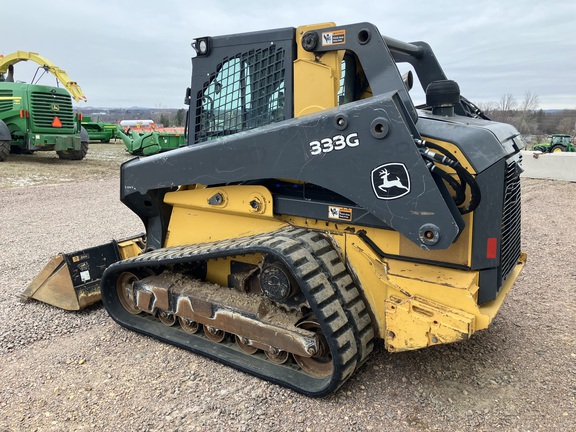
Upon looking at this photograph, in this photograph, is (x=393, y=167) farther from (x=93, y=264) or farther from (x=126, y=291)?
(x=93, y=264)

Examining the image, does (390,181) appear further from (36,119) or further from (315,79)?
(36,119)

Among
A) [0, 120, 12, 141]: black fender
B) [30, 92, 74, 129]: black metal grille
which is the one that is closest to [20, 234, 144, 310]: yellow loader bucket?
[0, 120, 12, 141]: black fender

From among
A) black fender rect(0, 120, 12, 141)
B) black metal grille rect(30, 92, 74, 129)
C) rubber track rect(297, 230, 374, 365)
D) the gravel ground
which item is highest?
black metal grille rect(30, 92, 74, 129)

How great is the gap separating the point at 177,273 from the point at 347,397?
1.65 metres

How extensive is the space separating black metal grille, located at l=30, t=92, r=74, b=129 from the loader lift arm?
1.67 meters

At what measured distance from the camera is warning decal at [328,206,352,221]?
3059 mm

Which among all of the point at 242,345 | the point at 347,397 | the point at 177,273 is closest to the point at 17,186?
the point at 177,273

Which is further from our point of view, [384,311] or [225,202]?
[225,202]

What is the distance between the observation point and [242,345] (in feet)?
11.2

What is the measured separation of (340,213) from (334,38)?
115 cm

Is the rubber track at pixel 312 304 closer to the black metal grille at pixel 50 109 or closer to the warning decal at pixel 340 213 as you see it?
the warning decal at pixel 340 213

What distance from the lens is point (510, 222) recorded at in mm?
3305

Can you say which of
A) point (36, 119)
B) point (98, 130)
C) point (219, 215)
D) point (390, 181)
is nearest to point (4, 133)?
point (36, 119)

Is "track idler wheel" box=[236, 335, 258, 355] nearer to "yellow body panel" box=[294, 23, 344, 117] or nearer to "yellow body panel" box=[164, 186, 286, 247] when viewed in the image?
"yellow body panel" box=[164, 186, 286, 247]
